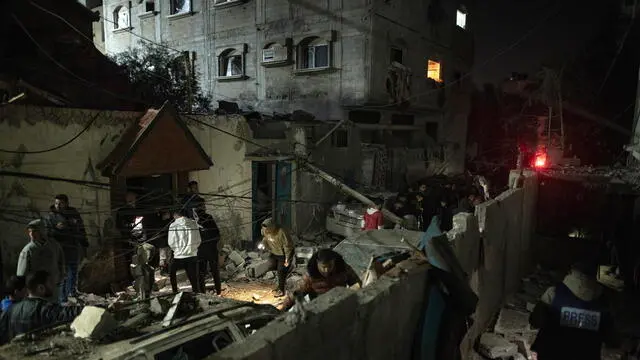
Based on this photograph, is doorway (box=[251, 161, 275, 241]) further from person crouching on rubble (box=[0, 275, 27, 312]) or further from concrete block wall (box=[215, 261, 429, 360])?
concrete block wall (box=[215, 261, 429, 360])

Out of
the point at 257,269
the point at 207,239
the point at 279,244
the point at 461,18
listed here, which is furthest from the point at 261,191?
the point at 461,18

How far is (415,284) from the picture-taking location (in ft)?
12.7

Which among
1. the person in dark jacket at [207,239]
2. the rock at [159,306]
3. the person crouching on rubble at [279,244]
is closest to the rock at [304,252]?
the person crouching on rubble at [279,244]

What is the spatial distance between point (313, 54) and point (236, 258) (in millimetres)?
11812

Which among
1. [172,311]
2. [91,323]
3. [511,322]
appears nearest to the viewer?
[91,323]

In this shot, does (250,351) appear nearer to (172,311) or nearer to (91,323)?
(91,323)

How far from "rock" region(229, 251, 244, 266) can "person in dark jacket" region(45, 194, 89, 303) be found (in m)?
4.34

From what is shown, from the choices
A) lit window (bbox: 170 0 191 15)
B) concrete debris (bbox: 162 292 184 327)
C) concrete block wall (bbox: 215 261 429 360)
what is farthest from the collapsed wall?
lit window (bbox: 170 0 191 15)

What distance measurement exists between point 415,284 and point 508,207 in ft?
15.6

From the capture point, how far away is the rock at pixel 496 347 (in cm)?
614

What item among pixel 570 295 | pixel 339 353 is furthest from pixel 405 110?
pixel 339 353

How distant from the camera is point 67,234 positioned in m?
6.80

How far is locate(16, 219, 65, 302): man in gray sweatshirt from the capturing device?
5969mm

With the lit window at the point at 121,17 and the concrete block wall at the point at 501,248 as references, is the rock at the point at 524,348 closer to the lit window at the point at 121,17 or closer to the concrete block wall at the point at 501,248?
the concrete block wall at the point at 501,248
